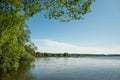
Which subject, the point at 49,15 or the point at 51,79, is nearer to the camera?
the point at 49,15

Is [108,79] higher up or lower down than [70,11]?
lower down

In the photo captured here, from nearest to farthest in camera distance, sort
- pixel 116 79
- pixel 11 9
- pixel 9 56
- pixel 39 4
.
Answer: pixel 39 4 < pixel 11 9 < pixel 116 79 < pixel 9 56

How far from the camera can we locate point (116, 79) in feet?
111

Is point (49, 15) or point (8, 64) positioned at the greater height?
point (49, 15)

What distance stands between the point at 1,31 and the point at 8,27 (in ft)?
2.78

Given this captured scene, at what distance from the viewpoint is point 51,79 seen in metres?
33.9

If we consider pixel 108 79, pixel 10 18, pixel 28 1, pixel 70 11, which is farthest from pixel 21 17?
pixel 108 79

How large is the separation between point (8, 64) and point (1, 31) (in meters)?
24.8

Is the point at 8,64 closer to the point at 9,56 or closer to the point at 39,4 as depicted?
the point at 9,56

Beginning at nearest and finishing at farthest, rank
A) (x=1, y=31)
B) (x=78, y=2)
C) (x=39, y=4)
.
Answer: (x=78, y=2), (x=39, y=4), (x=1, y=31)

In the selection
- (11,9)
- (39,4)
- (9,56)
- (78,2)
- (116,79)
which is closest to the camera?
(78,2)

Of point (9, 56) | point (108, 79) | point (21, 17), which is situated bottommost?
point (108, 79)

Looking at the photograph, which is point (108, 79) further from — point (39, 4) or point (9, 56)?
point (39, 4)

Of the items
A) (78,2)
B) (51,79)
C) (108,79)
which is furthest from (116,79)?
(78,2)
